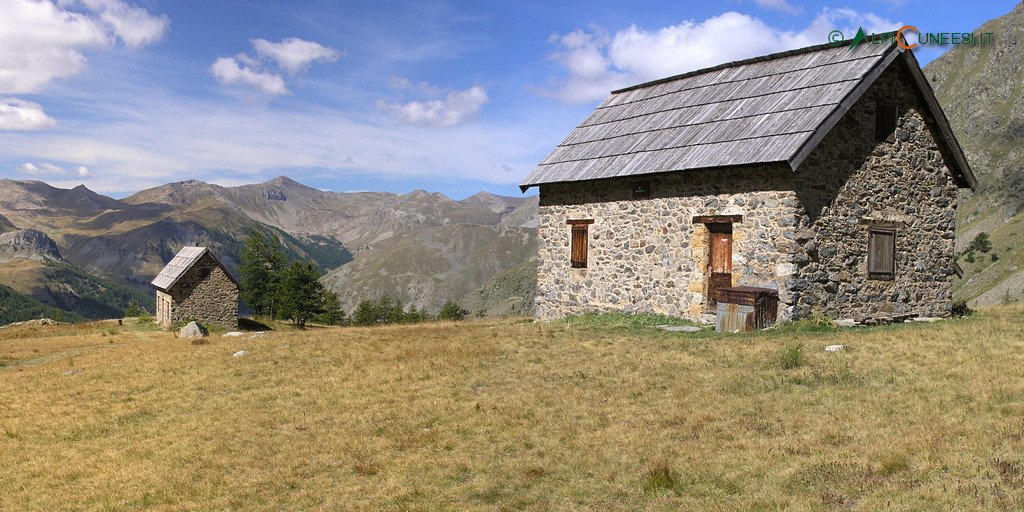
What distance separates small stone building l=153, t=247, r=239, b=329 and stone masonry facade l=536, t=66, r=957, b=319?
88.4ft

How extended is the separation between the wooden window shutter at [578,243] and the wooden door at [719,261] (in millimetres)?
4648

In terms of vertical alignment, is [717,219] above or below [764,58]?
below

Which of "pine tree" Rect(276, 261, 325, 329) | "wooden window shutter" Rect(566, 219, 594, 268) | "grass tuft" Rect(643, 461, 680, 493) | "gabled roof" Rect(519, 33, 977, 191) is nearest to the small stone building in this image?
"pine tree" Rect(276, 261, 325, 329)

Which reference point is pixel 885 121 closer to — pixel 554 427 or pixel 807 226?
pixel 807 226

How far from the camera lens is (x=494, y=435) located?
10039 millimetres

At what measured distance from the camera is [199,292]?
41.7m

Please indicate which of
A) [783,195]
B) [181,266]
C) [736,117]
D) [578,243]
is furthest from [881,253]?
[181,266]

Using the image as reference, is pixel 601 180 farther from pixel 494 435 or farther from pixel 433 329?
pixel 494 435

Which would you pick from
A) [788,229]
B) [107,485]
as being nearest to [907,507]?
[107,485]

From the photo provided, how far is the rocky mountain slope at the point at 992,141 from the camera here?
339ft

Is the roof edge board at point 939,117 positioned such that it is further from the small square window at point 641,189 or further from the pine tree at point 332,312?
the pine tree at point 332,312

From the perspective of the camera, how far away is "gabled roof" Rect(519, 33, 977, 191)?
17.9 meters

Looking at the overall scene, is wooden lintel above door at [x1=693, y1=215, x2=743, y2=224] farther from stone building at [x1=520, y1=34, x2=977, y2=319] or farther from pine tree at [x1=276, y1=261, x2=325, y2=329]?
pine tree at [x1=276, y1=261, x2=325, y2=329]

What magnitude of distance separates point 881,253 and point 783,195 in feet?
13.1
